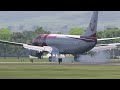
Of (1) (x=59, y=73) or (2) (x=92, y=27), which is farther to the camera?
(2) (x=92, y=27)

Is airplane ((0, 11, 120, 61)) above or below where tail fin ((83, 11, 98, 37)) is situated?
below

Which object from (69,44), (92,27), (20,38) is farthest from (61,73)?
(20,38)

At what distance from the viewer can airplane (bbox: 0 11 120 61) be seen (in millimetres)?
59656

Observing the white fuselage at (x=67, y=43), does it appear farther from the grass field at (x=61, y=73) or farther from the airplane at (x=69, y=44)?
the grass field at (x=61, y=73)

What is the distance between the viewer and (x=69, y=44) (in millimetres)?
62781

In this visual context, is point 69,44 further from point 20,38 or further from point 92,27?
point 20,38

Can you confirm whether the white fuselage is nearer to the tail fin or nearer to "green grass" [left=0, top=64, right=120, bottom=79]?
the tail fin

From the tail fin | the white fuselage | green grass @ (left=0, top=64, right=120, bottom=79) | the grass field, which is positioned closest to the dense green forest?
the white fuselage

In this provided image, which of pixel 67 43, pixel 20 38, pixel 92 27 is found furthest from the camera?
pixel 20 38

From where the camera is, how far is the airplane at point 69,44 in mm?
59656

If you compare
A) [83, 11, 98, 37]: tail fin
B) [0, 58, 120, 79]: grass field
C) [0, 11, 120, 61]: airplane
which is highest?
[83, 11, 98, 37]: tail fin
